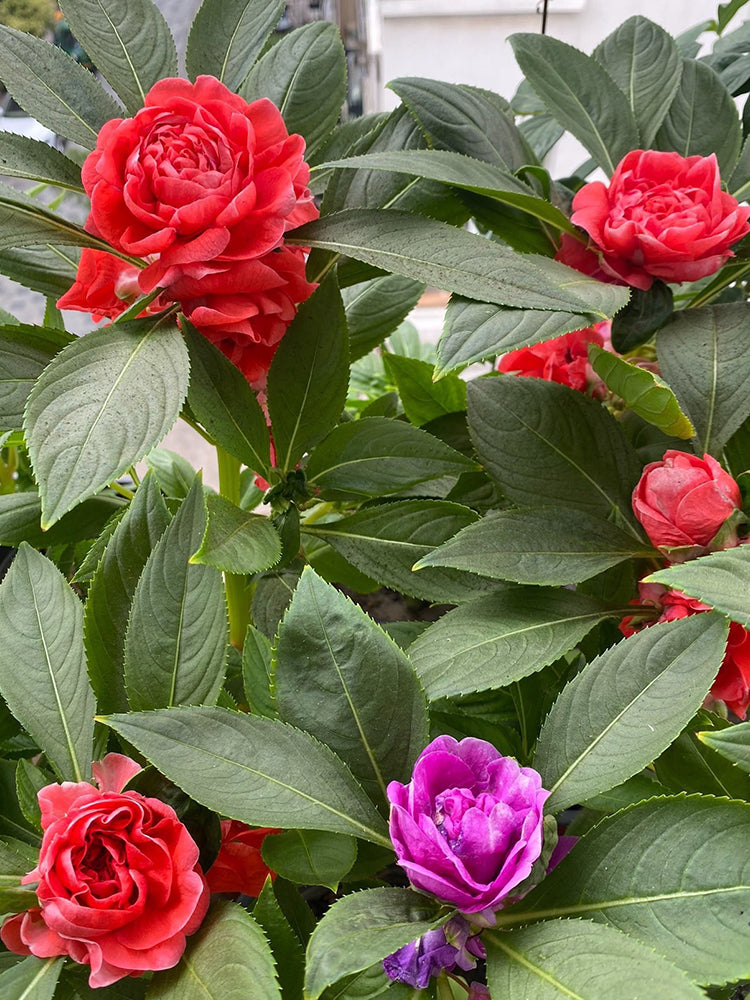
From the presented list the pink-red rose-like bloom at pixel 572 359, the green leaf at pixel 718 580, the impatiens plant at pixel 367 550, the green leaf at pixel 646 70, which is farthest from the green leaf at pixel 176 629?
the green leaf at pixel 646 70

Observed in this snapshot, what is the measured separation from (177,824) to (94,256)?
1.25 ft

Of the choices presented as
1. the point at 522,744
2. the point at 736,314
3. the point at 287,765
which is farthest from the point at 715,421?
the point at 287,765

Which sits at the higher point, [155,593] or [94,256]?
[94,256]

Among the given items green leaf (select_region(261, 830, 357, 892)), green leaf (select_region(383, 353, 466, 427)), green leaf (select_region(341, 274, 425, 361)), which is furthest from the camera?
green leaf (select_region(383, 353, 466, 427))

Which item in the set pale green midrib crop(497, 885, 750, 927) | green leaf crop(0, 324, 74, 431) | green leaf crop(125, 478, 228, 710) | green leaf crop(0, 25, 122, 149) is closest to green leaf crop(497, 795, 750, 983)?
pale green midrib crop(497, 885, 750, 927)

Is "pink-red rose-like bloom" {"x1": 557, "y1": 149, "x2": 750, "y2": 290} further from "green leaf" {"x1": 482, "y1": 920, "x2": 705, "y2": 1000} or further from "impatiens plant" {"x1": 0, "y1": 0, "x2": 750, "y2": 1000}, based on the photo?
"green leaf" {"x1": 482, "y1": 920, "x2": 705, "y2": 1000}

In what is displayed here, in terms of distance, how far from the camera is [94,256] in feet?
1.97

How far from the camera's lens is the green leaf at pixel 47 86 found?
0.63m

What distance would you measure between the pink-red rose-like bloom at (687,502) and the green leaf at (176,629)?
0.88 ft

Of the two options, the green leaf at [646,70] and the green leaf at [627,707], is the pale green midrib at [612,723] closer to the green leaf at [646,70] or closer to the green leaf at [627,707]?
the green leaf at [627,707]

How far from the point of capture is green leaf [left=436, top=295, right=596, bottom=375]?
503 millimetres

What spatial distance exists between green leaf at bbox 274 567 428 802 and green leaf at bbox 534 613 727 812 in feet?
0.24

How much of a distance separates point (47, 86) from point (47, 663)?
1.38 feet

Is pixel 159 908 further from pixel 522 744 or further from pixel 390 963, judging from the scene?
pixel 522 744
